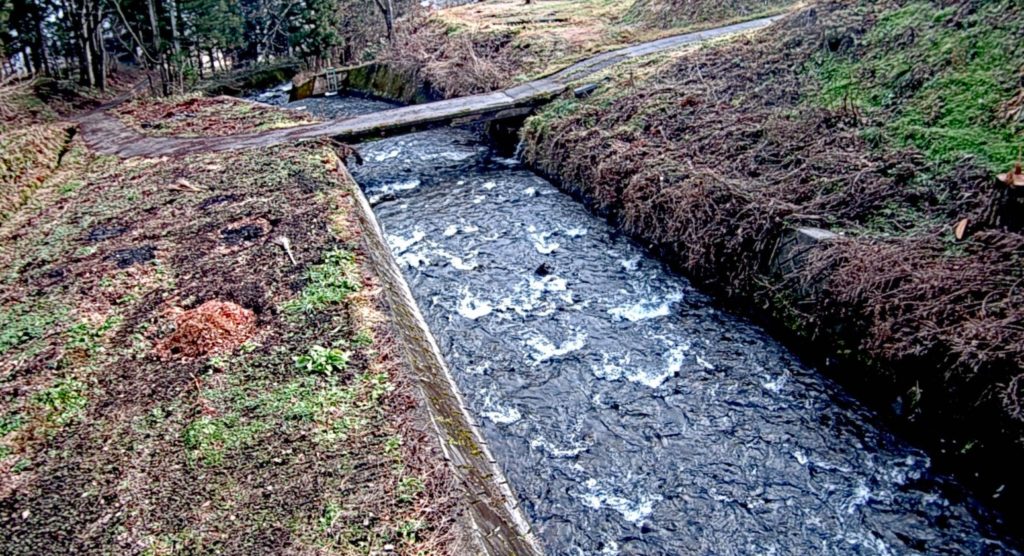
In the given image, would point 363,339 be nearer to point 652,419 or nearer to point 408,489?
point 408,489

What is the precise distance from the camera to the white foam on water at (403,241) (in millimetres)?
8986

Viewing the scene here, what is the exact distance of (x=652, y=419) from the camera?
5.34 m

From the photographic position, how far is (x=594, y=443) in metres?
5.12

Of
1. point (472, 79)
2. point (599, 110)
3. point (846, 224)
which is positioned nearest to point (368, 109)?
point (472, 79)

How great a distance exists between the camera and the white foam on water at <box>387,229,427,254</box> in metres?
8.99

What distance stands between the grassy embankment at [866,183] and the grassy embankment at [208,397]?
3.99 meters

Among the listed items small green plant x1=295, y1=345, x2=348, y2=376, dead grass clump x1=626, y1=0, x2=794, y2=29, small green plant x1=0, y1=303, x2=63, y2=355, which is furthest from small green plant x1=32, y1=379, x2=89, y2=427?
dead grass clump x1=626, y1=0, x2=794, y2=29

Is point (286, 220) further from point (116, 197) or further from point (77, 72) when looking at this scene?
point (77, 72)

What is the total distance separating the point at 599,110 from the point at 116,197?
8.26 metres

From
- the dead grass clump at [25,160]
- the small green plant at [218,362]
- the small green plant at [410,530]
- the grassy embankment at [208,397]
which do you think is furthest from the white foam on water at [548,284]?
the dead grass clump at [25,160]

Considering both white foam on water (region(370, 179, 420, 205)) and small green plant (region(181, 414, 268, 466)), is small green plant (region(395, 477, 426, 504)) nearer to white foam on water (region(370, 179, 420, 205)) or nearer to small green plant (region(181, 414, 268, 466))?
small green plant (region(181, 414, 268, 466))

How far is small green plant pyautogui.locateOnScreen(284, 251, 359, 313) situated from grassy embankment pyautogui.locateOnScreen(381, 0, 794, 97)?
9.67m

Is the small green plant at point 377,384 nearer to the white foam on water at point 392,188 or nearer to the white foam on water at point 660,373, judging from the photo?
the white foam on water at point 660,373

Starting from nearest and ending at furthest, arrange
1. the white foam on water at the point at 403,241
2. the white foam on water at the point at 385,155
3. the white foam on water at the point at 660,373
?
the white foam on water at the point at 660,373 < the white foam on water at the point at 403,241 < the white foam on water at the point at 385,155
